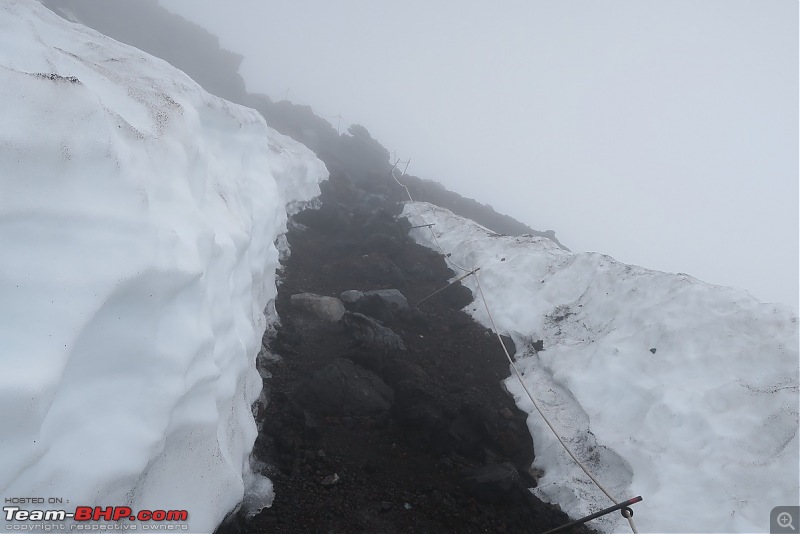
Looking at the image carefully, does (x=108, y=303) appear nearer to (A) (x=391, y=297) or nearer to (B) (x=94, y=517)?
(B) (x=94, y=517)

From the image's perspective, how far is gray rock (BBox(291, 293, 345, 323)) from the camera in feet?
34.6

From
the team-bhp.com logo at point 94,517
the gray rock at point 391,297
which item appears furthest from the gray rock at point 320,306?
the team-bhp.com logo at point 94,517

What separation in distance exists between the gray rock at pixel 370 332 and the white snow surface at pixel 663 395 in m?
2.81

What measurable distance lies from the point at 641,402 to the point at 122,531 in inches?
320

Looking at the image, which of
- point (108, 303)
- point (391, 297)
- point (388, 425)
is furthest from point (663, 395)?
point (108, 303)

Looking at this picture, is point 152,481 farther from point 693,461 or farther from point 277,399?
point 693,461

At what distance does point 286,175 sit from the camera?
56.3 ft

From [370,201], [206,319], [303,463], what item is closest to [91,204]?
[206,319]

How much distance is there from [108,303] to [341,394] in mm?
4557

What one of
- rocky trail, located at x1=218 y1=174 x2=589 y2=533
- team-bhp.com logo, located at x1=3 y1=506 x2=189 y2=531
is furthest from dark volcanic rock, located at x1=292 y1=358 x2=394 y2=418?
team-bhp.com logo, located at x1=3 y1=506 x2=189 y2=531

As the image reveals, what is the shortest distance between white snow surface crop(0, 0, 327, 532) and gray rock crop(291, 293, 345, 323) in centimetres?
436

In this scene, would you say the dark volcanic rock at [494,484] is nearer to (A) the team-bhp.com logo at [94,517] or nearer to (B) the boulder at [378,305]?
(A) the team-bhp.com logo at [94,517]

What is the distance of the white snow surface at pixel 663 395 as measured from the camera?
5883 mm

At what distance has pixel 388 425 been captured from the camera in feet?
24.0
